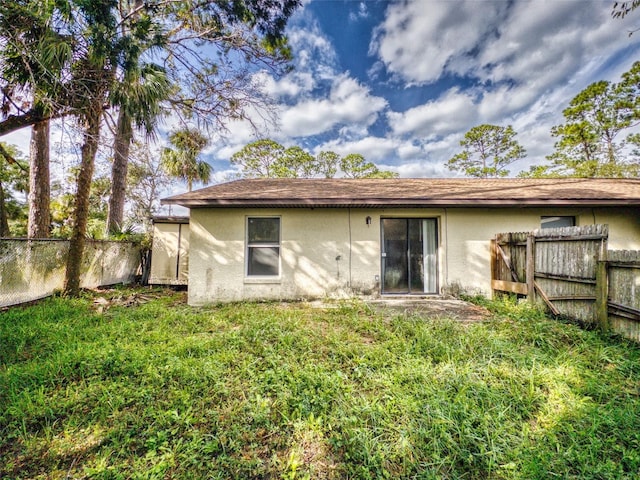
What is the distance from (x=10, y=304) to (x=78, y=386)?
14.3ft

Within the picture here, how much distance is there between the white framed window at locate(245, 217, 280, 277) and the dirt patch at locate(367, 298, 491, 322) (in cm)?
256

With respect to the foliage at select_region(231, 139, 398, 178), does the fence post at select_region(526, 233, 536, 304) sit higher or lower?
lower

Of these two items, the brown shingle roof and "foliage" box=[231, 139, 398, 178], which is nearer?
the brown shingle roof

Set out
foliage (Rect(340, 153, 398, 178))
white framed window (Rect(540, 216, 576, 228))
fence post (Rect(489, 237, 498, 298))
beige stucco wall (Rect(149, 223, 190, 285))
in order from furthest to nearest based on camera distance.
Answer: foliage (Rect(340, 153, 398, 178))
beige stucco wall (Rect(149, 223, 190, 285))
white framed window (Rect(540, 216, 576, 228))
fence post (Rect(489, 237, 498, 298))

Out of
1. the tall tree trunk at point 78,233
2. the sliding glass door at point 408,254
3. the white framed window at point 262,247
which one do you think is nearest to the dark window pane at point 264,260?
the white framed window at point 262,247

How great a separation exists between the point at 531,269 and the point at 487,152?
898 inches

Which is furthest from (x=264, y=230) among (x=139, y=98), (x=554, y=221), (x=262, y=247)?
(x=554, y=221)

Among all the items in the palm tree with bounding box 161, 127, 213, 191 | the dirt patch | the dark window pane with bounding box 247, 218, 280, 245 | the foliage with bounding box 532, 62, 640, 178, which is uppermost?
the foliage with bounding box 532, 62, 640, 178

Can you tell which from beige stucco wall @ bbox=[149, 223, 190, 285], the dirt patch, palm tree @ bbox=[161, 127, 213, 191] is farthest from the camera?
palm tree @ bbox=[161, 127, 213, 191]

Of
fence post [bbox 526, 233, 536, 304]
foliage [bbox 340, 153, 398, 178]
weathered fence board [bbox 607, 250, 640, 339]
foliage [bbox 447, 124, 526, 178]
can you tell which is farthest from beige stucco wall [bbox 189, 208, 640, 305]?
foliage [bbox 340, 153, 398, 178]

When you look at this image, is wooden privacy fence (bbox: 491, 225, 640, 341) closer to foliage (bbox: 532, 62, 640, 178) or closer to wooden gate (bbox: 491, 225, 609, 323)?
wooden gate (bbox: 491, 225, 609, 323)

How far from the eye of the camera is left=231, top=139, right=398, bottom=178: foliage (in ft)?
76.2

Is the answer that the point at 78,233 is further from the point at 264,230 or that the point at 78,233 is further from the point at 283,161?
the point at 283,161

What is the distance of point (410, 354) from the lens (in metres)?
3.22
